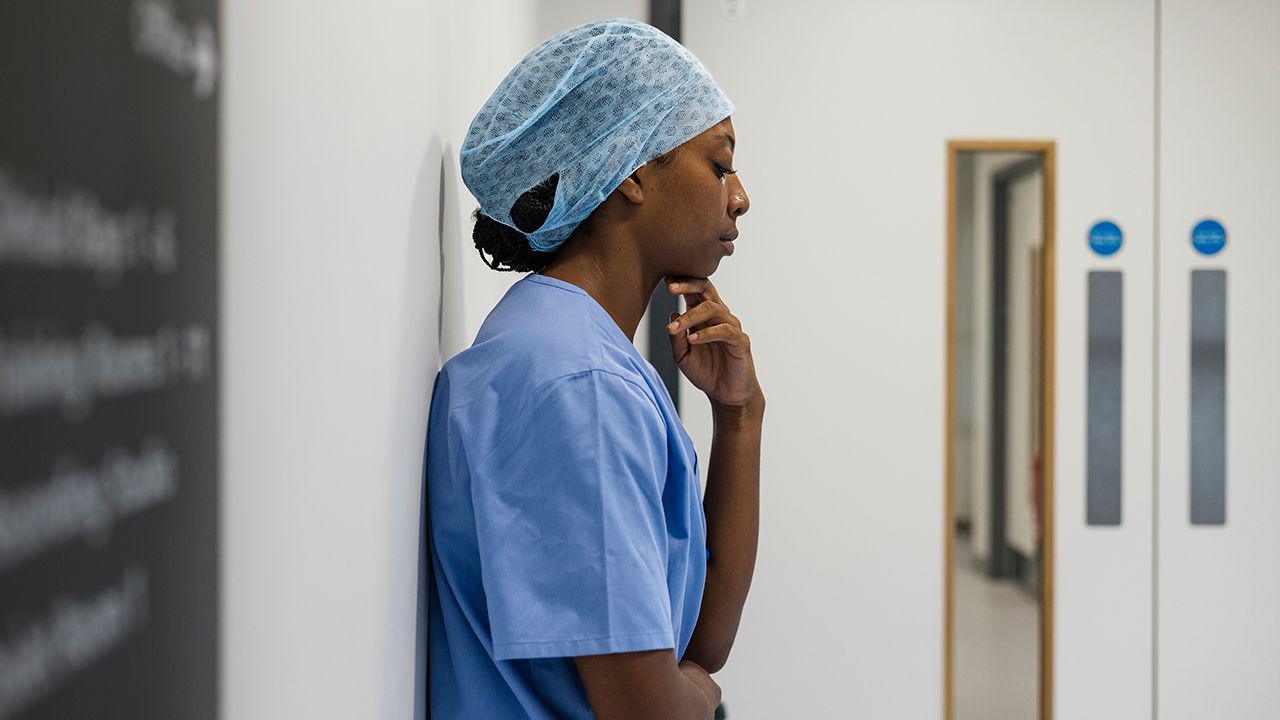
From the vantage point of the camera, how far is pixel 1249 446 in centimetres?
255

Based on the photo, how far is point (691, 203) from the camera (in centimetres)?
95

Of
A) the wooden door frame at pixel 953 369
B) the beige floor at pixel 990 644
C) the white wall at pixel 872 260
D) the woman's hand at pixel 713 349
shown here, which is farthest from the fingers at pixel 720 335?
the beige floor at pixel 990 644

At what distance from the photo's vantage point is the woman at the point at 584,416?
0.74m

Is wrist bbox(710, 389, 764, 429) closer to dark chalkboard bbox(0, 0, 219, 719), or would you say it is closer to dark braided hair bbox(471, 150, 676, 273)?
dark braided hair bbox(471, 150, 676, 273)

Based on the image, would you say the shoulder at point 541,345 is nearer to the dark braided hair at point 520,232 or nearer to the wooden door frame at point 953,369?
the dark braided hair at point 520,232

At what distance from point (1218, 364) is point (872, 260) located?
0.92 meters

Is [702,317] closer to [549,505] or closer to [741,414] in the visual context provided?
[741,414]

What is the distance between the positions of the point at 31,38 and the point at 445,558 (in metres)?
0.68

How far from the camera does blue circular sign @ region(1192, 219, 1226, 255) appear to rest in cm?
253

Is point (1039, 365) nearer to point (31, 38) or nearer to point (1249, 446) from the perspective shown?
point (1249, 446)

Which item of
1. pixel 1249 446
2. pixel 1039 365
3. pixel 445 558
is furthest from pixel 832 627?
pixel 445 558

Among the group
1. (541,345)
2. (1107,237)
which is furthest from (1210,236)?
(541,345)

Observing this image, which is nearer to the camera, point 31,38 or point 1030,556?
point 31,38

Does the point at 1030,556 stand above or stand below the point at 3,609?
below
